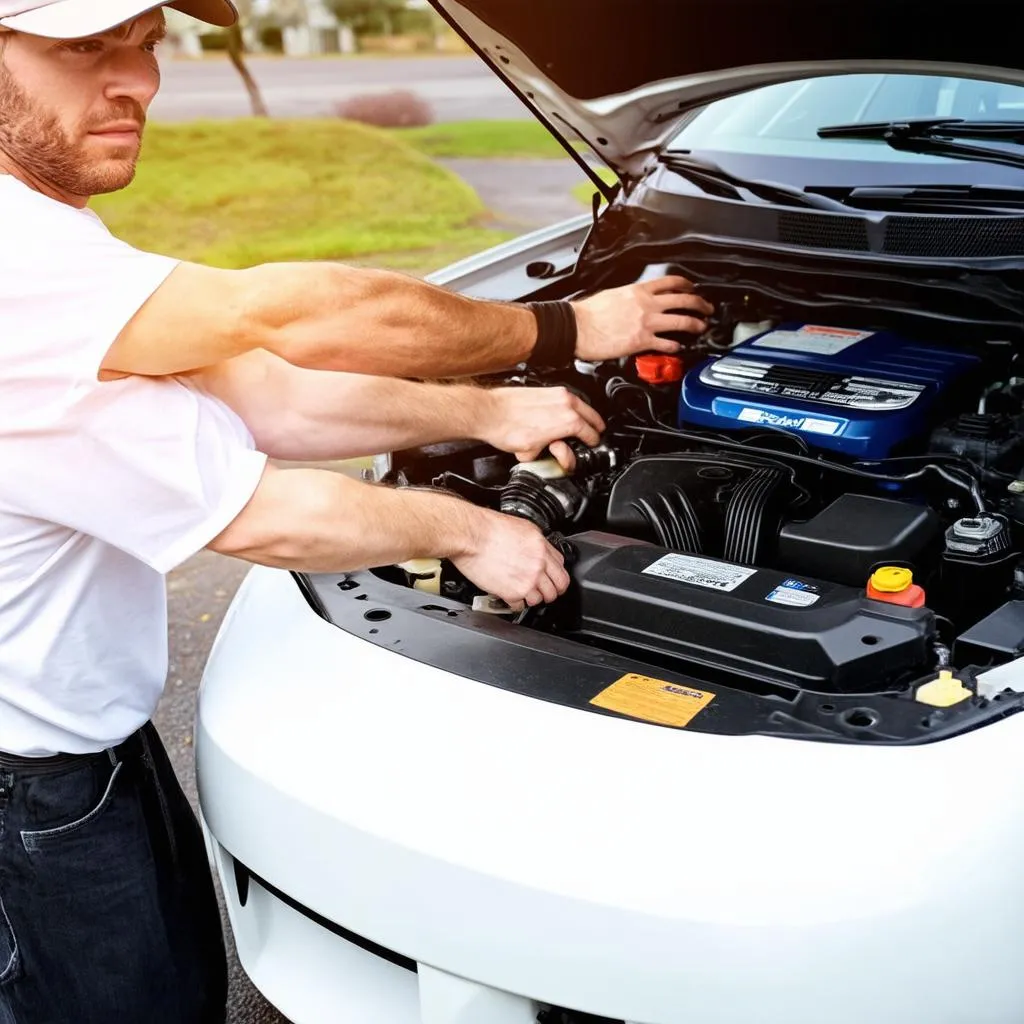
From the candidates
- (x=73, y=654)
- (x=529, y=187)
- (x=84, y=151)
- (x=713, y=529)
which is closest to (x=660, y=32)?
(x=713, y=529)

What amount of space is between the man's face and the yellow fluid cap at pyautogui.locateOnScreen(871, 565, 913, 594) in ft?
3.76

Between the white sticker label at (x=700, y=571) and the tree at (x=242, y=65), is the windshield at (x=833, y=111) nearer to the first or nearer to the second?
the white sticker label at (x=700, y=571)

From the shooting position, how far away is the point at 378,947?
1598 millimetres

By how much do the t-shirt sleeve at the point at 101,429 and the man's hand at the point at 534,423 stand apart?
0.57m

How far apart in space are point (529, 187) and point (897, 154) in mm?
9332

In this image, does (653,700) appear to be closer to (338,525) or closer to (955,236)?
(338,525)

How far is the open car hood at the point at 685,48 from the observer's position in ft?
6.97

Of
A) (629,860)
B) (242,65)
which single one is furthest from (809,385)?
(242,65)

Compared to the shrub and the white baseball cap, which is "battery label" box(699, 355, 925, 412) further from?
the shrub

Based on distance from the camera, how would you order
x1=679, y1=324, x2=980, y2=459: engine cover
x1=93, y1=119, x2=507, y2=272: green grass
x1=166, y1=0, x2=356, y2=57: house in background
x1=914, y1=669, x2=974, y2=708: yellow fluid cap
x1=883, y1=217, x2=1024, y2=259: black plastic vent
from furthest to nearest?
x1=166, y1=0, x2=356, y2=57: house in background, x1=93, y1=119, x2=507, y2=272: green grass, x1=883, y1=217, x2=1024, y2=259: black plastic vent, x1=679, y1=324, x2=980, y2=459: engine cover, x1=914, y1=669, x2=974, y2=708: yellow fluid cap

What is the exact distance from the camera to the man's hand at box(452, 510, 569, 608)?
68.8 inches

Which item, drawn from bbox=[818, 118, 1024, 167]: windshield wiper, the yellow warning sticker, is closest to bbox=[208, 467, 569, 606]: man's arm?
the yellow warning sticker

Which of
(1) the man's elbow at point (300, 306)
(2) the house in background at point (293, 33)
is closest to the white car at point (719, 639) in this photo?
(1) the man's elbow at point (300, 306)

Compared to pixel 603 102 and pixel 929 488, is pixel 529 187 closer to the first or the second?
pixel 603 102
